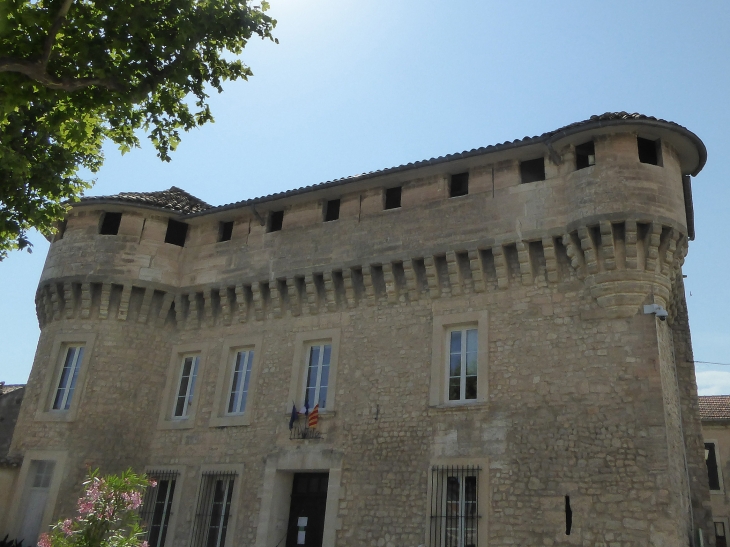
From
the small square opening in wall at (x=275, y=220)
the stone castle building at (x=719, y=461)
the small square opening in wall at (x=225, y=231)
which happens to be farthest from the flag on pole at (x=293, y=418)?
the stone castle building at (x=719, y=461)

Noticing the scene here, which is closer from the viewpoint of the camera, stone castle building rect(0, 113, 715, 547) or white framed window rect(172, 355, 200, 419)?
stone castle building rect(0, 113, 715, 547)

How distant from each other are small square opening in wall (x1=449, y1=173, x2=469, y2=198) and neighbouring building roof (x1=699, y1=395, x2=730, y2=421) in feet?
46.9

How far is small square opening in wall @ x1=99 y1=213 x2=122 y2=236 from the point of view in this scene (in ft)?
58.5

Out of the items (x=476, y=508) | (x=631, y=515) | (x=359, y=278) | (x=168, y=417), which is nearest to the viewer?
(x=631, y=515)

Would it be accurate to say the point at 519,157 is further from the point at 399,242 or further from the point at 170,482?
the point at 170,482

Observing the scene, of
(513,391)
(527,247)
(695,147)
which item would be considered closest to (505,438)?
(513,391)

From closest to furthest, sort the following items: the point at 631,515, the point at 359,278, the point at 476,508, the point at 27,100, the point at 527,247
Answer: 1. the point at 27,100
2. the point at 631,515
3. the point at 476,508
4. the point at 527,247
5. the point at 359,278

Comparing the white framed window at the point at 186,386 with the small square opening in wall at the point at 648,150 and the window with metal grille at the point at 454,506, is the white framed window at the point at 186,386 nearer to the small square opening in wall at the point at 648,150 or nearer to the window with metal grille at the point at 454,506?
the window with metal grille at the point at 454,506

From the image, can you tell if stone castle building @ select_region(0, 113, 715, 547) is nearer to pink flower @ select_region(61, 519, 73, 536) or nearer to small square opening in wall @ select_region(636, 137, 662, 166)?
small square opening in wall @ select_region(636, 137, 662, 166)

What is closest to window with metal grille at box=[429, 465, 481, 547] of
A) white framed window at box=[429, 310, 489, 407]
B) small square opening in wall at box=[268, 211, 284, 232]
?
white framed window at box=[429, 310, 489, 407]

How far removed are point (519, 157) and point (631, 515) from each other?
276 inches

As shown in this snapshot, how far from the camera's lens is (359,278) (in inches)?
594

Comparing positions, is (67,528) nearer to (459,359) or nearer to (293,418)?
(293,418)

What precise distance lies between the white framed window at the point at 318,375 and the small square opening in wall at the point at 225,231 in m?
4.22
